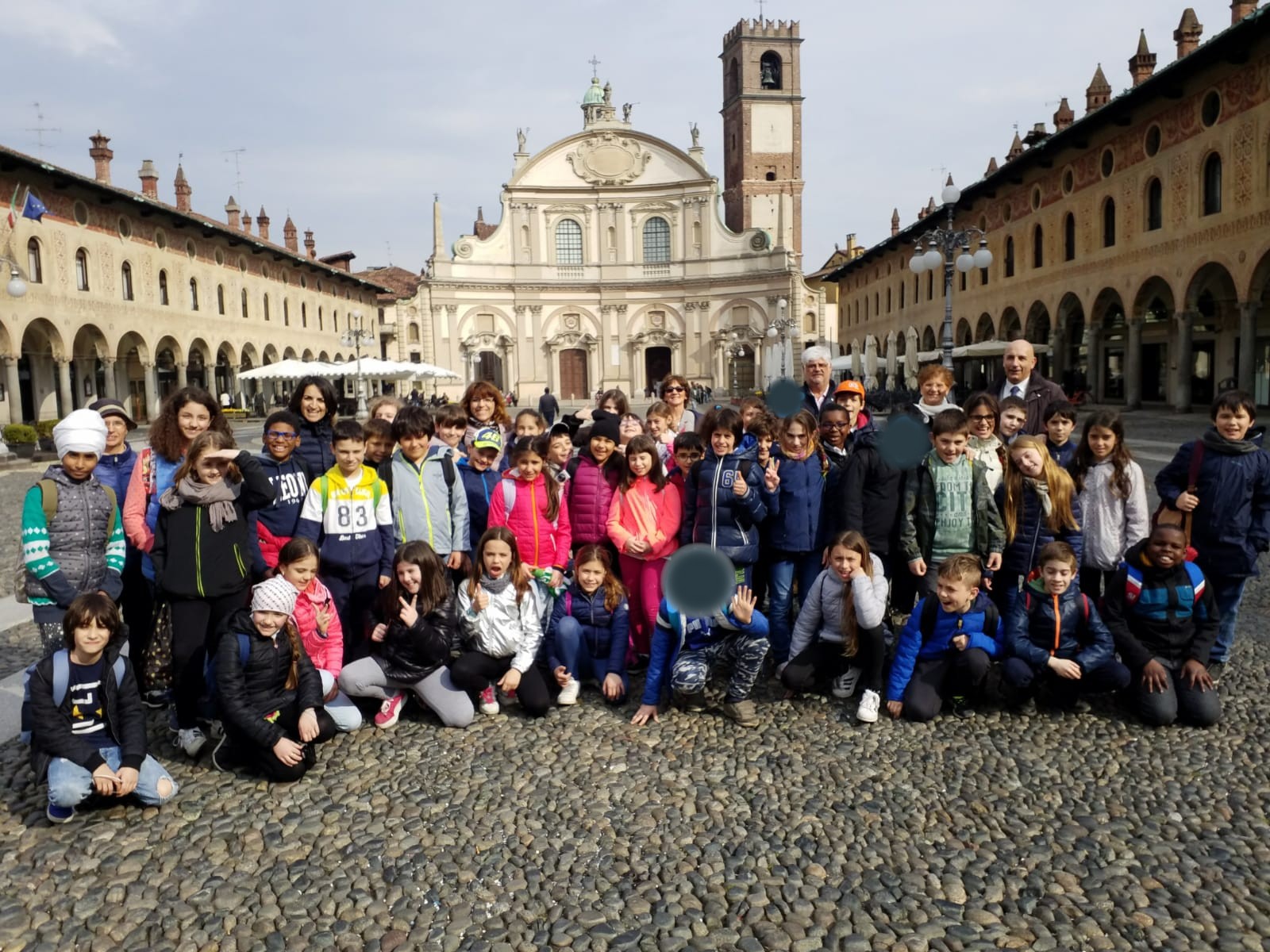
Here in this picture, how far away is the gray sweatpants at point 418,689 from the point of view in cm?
503

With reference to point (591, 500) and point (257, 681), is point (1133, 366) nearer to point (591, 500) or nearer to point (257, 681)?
point (591, 500)

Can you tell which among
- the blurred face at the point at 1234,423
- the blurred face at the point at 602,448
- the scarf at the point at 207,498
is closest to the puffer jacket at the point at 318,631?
the scarf at the point at 207,498

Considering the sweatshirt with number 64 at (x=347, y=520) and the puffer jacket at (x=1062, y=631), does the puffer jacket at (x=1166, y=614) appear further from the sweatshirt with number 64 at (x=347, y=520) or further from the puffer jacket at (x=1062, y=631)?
the sweatshirt with number 64 at (x=347, y=520)

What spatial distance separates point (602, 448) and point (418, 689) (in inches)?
74.2

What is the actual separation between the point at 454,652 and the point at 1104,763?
3.95 metres

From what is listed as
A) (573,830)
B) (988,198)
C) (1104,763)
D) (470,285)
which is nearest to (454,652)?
(573,830)

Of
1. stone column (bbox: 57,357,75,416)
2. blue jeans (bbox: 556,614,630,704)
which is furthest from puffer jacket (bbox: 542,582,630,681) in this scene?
stone column (bbox: 57,357,75,416)

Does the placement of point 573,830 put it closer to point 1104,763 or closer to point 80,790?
point 80,790

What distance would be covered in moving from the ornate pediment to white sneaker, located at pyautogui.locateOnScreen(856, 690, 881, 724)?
175ft

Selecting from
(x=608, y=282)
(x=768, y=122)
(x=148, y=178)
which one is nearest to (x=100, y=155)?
(x=148, y=178)

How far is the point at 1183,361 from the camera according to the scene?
22.8 meters

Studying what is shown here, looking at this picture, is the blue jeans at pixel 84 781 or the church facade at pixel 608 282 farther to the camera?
the church facade at pixel 608 282

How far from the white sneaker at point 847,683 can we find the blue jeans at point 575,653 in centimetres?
128

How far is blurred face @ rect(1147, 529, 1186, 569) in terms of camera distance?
4.97 m
